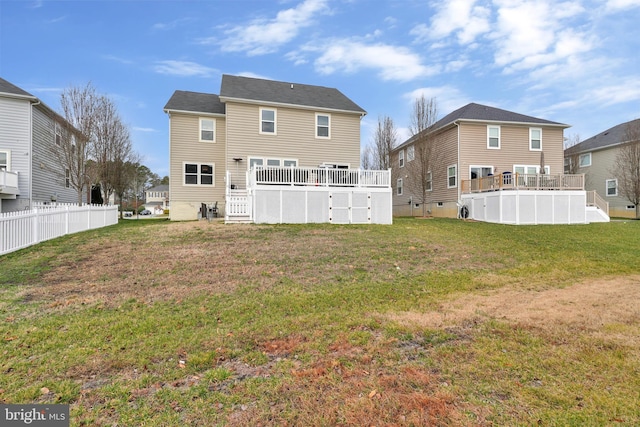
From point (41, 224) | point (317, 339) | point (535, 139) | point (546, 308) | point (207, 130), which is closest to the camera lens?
point (317, 339)

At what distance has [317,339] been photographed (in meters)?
3.52

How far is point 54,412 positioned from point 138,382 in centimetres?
54

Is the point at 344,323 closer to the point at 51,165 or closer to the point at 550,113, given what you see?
the point at 51,165

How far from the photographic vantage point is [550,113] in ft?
87.1

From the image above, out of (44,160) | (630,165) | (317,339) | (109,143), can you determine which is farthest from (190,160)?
(630,165)

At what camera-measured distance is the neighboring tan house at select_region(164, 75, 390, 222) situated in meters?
17.4

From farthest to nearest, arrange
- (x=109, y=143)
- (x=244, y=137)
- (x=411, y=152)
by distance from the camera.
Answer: (x=411, y=152) < (x=109, y=143) < (x=244, y=137)

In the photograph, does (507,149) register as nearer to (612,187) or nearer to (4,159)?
(612,187)

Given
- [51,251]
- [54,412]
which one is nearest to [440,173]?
[51,251]

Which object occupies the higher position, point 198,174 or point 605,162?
point 605,162

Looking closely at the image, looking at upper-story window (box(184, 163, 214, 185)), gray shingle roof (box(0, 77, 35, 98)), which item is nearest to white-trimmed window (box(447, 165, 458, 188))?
upper-story window (box(184, 163, 214, 185))

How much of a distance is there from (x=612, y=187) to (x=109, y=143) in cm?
3750

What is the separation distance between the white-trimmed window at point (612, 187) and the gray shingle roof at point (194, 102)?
100.0 feet

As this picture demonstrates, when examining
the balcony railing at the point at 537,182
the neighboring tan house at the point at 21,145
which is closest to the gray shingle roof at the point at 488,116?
the balcony railing at the point at 537,182
